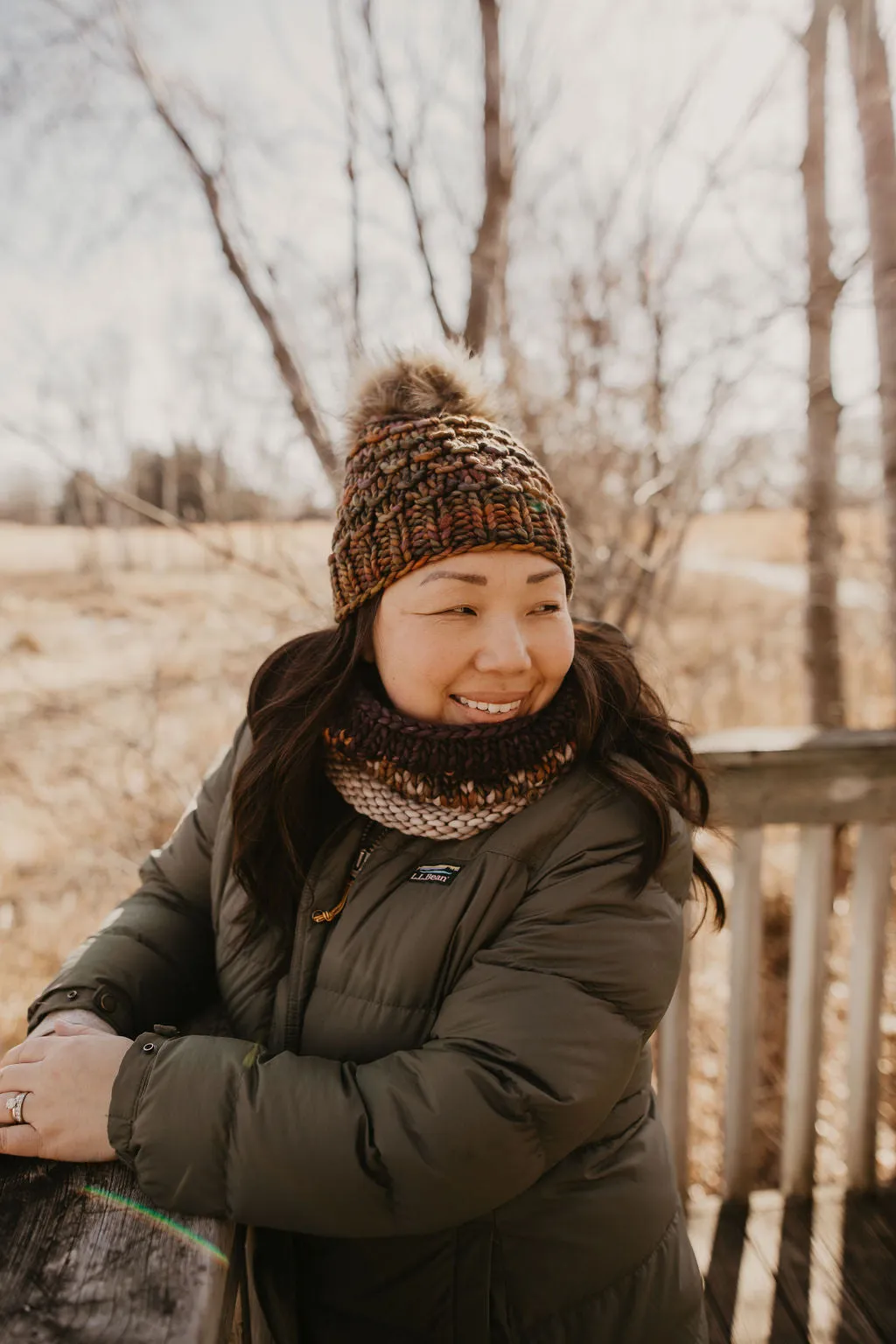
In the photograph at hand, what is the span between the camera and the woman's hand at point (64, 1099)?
98cm

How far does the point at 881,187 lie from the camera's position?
7.50ft

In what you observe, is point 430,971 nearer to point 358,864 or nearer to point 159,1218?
point 358,864

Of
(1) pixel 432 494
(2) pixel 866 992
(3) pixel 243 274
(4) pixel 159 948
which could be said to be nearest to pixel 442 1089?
(4) pixel 159 948

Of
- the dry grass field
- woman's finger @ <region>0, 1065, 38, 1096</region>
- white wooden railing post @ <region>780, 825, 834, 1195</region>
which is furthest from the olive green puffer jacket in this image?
white wooden railing post @ <region>780, 825, 834, 1195</region>

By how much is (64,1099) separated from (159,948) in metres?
0.41

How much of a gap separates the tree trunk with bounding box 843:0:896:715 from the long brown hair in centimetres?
138

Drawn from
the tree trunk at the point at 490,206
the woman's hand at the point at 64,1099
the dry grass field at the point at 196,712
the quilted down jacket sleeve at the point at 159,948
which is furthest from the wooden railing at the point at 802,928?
the tree trunk at the point at 490,206

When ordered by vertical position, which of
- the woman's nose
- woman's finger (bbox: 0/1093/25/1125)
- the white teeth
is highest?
the woman's nose

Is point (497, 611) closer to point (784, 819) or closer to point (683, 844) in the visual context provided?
point (683, 844)

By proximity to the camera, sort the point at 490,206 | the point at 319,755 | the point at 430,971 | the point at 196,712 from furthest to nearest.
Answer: the point at 196,712, the point at 490,206, the point at 319,755, the point at 430,971

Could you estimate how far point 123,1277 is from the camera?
817mm

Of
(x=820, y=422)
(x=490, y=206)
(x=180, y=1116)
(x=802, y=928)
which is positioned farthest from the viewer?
(x=820, y=422)

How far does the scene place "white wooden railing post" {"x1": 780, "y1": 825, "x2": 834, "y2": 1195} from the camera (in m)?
1.88

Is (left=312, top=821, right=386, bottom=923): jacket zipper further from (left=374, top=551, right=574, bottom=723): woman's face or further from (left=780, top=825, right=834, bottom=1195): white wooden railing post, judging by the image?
(left=780, top=825, right=834, bottom=1195): white wooden railing post
